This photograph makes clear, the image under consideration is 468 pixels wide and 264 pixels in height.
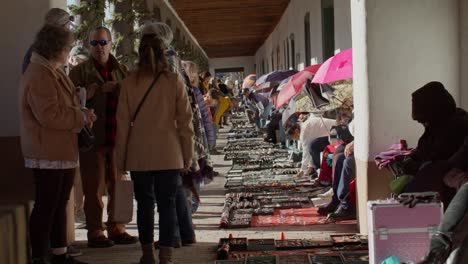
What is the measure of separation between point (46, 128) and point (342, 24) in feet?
27.9

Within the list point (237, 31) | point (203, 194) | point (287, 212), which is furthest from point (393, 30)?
point (237, 31)

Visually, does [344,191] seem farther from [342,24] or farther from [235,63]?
[235,63]

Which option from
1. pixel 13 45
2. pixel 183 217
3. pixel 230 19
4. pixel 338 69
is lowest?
pixel 183 217

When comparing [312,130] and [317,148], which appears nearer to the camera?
[317,148]

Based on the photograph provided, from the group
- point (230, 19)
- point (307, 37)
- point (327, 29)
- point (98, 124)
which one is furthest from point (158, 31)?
point (230, 19)

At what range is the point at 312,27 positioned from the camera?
17.6m

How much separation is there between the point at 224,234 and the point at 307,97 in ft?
18.2

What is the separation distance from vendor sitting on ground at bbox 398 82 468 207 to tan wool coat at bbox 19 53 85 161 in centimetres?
244

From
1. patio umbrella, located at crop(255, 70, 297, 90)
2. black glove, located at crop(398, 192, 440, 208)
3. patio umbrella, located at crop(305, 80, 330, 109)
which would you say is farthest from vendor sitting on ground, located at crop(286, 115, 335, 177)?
black glove, located at crop(398, 192, 440, 208)

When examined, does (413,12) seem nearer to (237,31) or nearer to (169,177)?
(169,177)

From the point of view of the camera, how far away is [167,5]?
22281 mm

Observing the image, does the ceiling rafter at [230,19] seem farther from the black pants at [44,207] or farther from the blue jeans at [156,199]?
the black pants at [44,207]

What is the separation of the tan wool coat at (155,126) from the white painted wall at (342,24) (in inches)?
282

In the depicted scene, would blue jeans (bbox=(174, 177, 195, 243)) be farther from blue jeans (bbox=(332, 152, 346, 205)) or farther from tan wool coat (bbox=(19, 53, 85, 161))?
blue jeans (bbox=(332, 152, 346, 205))
